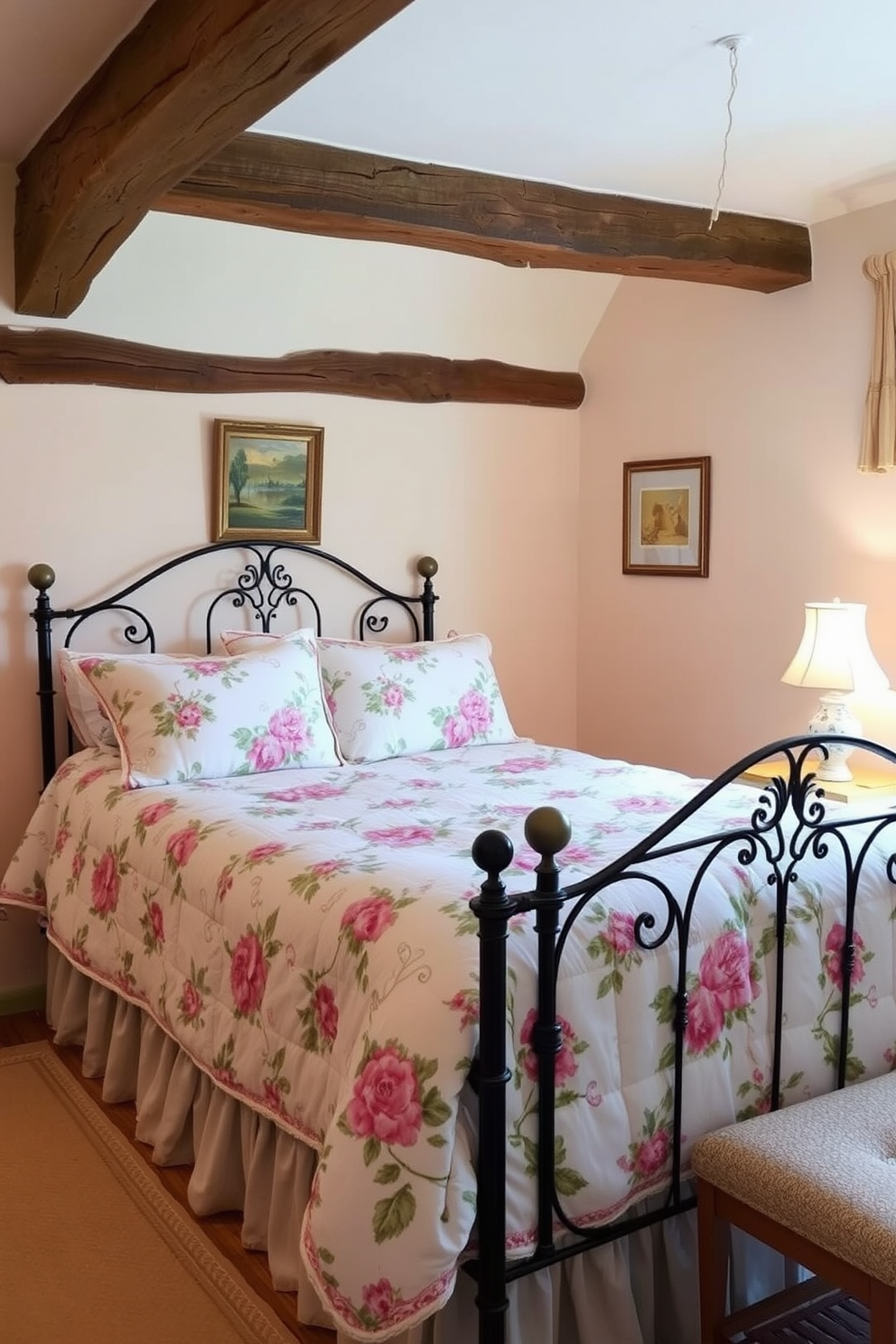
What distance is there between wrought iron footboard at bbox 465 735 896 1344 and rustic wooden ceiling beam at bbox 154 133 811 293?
5.45 ft

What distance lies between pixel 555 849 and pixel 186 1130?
1.36 meters

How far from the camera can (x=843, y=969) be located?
2.18 m

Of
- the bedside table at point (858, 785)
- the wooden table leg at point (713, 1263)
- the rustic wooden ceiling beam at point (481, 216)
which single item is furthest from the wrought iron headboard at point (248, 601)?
the wooden table leg at point (713, 1263)

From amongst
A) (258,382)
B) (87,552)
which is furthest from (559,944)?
(258,382)

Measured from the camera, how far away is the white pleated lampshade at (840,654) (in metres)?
3.35

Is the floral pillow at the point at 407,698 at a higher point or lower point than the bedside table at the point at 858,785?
higher

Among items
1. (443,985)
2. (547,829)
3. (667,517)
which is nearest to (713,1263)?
(443,985)

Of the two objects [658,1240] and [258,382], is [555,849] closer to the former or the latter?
[658,1240]

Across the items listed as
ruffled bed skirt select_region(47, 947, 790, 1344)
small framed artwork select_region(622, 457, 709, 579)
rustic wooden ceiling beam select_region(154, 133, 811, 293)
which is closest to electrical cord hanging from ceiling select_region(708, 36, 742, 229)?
rustic wooden ceiling beam select_region(154, 133, 811, 293)

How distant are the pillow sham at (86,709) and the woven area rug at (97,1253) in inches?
37.4

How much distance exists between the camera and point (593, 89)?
105 inches

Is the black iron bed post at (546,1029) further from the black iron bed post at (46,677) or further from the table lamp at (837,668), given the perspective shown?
the black iron bed post at (46,677)

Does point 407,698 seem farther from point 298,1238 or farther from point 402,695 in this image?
point 298,1238

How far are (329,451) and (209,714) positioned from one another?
1.17 m
